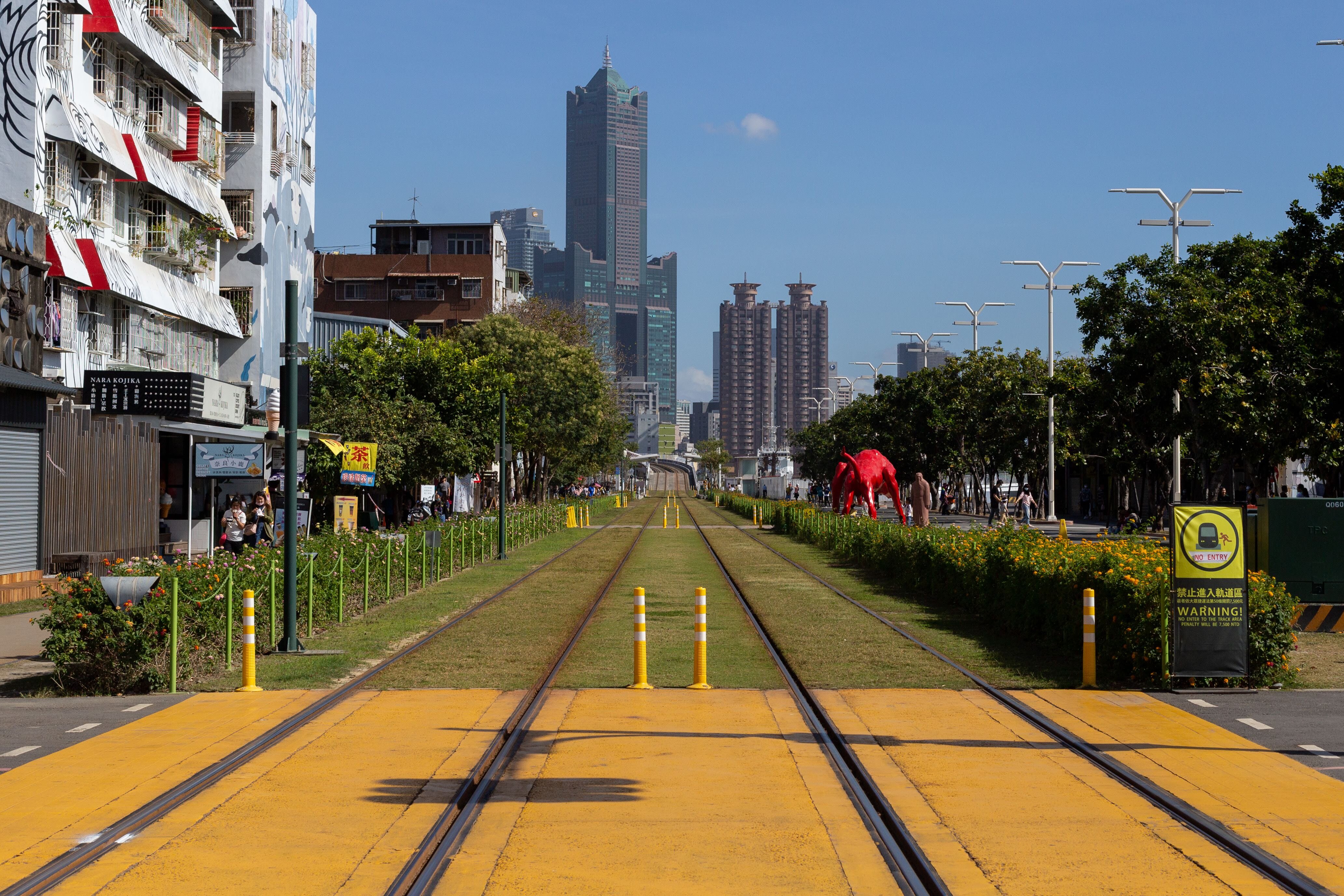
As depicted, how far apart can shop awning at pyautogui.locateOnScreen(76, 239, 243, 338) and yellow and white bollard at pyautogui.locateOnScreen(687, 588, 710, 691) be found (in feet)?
86.6

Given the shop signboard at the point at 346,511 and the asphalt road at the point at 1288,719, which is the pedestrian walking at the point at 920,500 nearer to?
the shop signboard at the point at 346,511

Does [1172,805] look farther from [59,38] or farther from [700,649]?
[59,38]

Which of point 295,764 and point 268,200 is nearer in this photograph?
point 295,764

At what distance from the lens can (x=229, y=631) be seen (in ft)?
48.3

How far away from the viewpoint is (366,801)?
27.9ft

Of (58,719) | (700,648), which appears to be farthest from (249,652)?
(700,648)

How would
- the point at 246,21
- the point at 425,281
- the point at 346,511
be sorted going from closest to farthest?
the point at 346,511, the point at 246,21, the point at 425,281

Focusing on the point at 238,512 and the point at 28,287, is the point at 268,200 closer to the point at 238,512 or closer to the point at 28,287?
the point at 28,287

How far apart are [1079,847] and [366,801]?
435cm

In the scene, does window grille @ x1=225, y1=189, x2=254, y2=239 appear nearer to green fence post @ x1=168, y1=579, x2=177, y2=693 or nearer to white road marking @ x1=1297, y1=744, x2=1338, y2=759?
A: green fence post @ x1=168, y1=579, x2=177, y2=693

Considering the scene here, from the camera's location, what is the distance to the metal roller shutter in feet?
84.7

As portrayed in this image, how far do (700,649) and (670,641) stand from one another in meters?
4.04

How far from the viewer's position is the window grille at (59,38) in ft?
109

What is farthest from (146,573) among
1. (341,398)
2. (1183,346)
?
(341,398)
